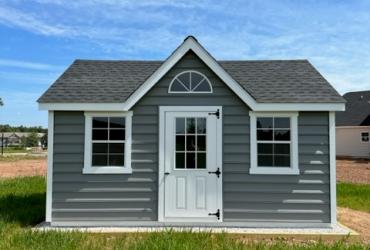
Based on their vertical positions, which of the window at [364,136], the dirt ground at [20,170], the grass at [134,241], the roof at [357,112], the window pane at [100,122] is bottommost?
the grass at [134,241]

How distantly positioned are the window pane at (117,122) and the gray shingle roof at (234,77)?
1.34ft

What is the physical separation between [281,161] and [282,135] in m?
0.57

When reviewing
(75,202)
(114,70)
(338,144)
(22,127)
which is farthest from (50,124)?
(22,127)

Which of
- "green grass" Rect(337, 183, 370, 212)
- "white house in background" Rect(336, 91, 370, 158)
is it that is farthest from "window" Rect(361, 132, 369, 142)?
"green grass" Rect(337, 183, 370, 212)

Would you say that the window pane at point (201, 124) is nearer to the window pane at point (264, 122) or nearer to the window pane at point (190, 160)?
the window pane at point (190, 160)

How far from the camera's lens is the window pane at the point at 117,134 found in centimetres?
845

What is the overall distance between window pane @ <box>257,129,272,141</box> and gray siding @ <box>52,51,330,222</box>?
27cm

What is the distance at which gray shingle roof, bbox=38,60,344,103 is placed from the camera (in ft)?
27.6

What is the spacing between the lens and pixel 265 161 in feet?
27.7

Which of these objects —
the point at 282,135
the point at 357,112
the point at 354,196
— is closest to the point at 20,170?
the point at 354,196

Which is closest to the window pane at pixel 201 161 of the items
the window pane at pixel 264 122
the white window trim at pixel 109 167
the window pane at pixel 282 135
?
the window pane at pixel 264 122

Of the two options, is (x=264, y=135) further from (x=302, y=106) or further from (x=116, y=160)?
(x=116, y=160)

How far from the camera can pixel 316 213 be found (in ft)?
27.2

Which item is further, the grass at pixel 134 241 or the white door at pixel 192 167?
the white door at pixel 192 167
